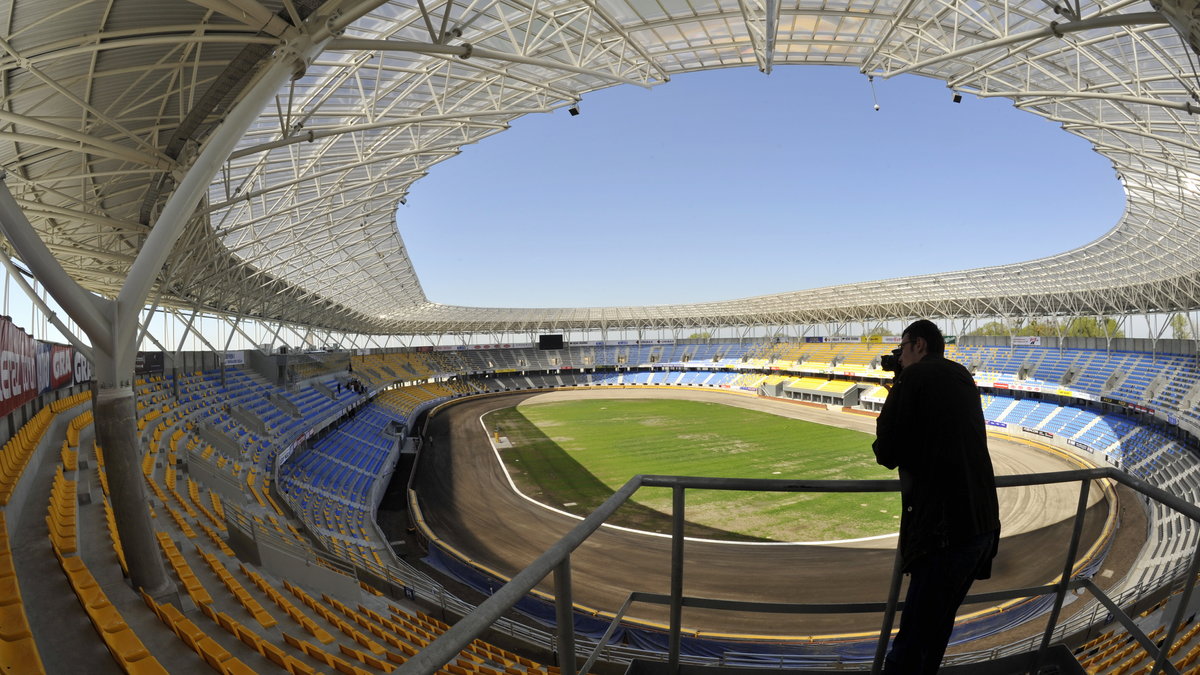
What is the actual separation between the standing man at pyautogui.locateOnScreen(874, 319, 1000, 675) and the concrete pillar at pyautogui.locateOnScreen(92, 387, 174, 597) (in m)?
8.70

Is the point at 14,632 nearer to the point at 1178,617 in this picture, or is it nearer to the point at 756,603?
the point at 756,603

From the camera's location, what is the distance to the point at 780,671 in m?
2.85

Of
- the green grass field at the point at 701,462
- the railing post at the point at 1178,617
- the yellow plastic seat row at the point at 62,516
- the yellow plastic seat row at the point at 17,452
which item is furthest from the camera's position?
the green grass field at the point at 701,462

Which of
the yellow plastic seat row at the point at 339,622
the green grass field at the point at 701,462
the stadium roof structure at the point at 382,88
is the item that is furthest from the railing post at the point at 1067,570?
the green grass field at the point at 701,462

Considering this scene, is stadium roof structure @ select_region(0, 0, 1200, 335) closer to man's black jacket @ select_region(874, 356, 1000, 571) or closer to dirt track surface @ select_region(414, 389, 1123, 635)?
man's black jacket @ select_region(874, 356, 1000, 571)

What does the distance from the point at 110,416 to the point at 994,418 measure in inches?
1993

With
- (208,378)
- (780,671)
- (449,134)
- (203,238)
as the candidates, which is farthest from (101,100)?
(208,378)

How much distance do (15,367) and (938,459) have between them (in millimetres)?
14891

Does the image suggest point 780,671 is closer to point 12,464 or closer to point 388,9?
point 12,464

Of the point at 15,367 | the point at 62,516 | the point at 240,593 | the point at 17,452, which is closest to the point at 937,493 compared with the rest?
the point at 240,593

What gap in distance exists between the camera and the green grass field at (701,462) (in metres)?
21.5

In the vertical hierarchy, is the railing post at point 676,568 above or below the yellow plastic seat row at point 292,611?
above

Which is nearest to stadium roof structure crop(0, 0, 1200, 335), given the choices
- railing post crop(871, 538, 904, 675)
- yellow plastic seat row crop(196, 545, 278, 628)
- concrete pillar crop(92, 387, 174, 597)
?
concrete pillar crop(92, 387, 174, 597)

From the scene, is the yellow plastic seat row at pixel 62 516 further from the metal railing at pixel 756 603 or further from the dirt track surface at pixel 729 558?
the dirt track surface at pixel 729 558
